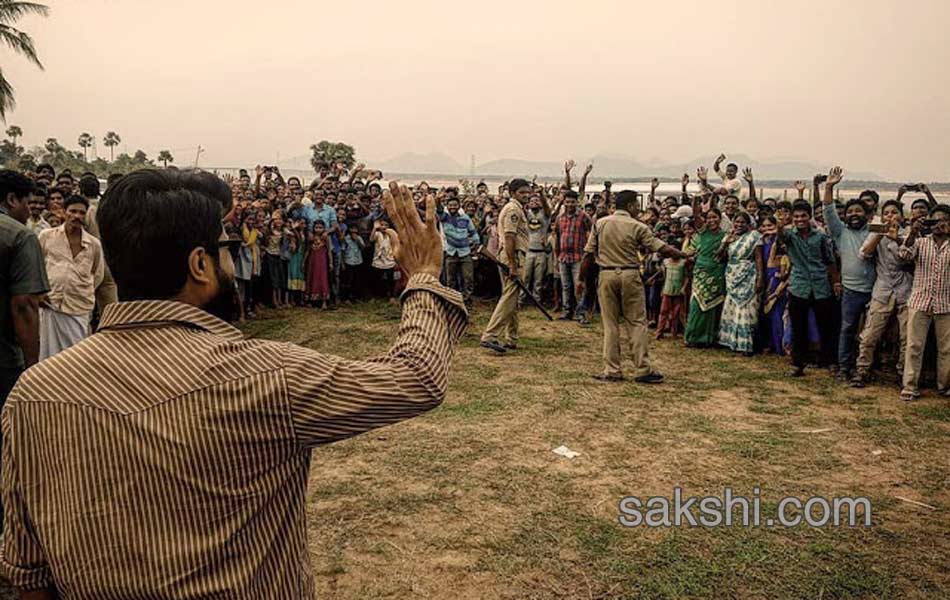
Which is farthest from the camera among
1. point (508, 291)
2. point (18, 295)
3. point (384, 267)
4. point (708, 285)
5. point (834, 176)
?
point (384, 267)

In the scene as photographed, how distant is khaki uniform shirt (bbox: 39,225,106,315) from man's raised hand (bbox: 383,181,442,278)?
4.20 m

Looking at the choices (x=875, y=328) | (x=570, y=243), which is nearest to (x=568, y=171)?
(x=570, y=243)

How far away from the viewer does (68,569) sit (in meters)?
1.18

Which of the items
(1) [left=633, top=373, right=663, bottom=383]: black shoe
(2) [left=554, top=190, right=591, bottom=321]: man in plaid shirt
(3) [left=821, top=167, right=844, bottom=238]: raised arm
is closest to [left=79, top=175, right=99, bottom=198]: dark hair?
(1) [left=633, top=373, right=663, bottom=383]: black shoe

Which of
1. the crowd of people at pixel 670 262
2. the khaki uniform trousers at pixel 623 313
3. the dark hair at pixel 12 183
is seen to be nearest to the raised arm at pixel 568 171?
the crowd of people at pixel 670 262

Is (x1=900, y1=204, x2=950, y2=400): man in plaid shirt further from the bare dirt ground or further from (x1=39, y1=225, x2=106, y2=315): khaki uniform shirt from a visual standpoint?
(x1=39, y1=225, x2=106, y2=315): khaki uniform shirt

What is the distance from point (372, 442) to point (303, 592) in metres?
3.95

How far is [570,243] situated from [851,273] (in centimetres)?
442

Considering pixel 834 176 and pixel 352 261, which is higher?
pixel 834 176

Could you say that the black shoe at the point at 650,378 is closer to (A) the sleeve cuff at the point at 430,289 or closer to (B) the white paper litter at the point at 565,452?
(B) the white paper litter at the point at 565,452

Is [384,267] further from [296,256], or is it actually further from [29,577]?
[29,577]

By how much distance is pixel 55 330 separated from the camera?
4836mm

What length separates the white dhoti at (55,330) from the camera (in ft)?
15.8

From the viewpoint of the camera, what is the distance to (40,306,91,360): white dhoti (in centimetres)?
481
